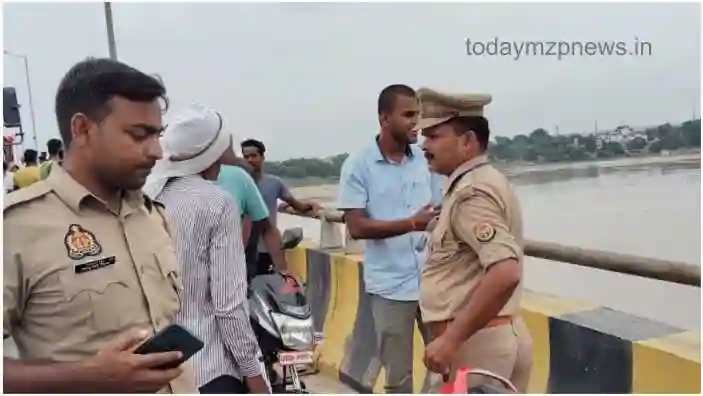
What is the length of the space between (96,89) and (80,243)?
35 cm

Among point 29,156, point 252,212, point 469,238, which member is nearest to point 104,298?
point 469,238

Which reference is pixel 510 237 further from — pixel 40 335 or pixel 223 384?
pixel 40 335

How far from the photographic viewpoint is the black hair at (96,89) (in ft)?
6.14

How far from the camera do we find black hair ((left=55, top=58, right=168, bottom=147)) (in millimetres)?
1872

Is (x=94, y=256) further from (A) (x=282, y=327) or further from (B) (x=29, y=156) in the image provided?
(B) (x=29, y=156)

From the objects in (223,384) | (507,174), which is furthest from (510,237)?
(223,384)

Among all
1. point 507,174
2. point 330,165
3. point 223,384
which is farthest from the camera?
point 330,165

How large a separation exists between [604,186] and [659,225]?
0.84ft

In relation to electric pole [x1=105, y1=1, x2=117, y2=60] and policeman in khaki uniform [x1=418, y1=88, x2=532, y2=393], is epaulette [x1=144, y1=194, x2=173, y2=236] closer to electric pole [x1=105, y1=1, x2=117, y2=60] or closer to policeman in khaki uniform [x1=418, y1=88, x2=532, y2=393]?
electric pole [x1=105, y1=1, x2=117, y2=60]

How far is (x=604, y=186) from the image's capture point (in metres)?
3.44

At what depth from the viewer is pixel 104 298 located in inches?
69.5

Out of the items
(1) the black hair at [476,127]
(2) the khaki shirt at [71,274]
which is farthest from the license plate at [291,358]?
(2) the khaki shirt at [71,274]

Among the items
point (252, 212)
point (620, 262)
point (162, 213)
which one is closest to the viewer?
point (162, 213)

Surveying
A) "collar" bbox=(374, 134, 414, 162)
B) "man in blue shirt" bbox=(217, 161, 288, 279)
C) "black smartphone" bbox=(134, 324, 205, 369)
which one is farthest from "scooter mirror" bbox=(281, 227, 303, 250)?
"black smartphone" bbox=(134, 324, 205, 369)
